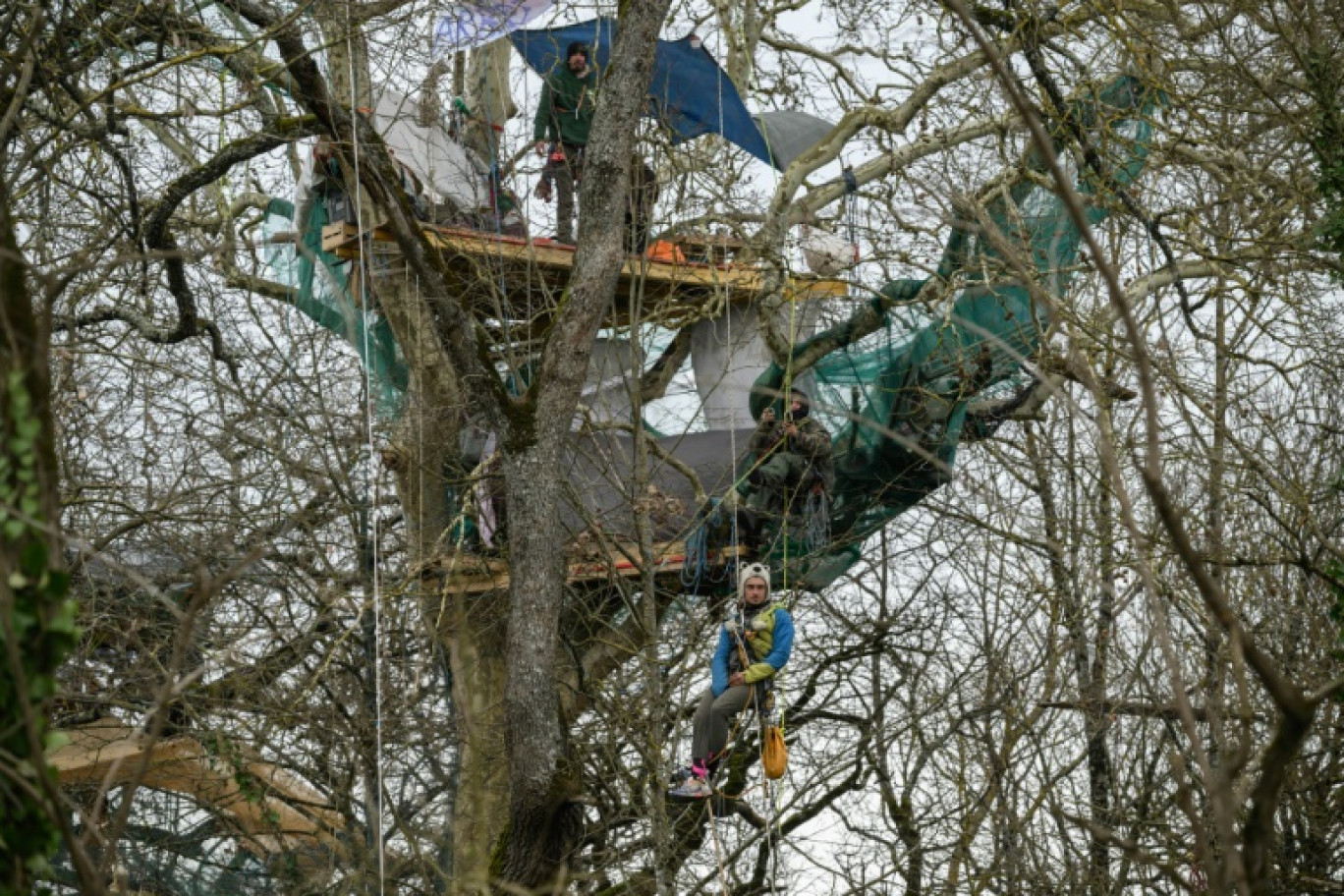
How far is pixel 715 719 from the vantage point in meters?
9.85

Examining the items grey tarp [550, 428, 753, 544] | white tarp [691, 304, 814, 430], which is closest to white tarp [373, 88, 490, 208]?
grey tarp [550, 428, 753, 544]

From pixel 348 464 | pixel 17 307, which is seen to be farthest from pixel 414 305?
pixel 17 307

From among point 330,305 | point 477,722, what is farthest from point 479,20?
point 477,722

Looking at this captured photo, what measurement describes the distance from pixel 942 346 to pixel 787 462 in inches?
48.9

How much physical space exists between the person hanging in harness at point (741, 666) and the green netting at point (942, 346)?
5.35ft

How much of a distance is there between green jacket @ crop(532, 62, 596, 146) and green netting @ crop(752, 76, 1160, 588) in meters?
1.92

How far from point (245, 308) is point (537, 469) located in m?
6.38

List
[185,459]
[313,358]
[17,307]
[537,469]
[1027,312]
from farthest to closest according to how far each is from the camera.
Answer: [313,358] → [185,459] → [1027,312] → [537,469] → [17,307]

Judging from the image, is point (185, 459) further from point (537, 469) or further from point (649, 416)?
point (537, 469)

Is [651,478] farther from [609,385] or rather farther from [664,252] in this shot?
[664,252]

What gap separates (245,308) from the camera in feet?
47.9

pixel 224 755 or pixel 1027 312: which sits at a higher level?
pixel 1027 312

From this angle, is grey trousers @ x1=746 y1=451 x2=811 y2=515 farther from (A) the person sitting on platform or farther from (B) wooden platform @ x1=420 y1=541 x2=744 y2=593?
(B) wooden platform @ x1=420 y1=541 x2=744 y2=593

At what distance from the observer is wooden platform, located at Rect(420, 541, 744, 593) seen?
11758 mm
